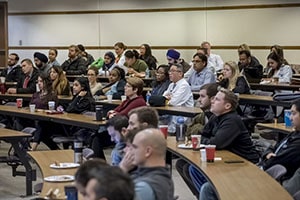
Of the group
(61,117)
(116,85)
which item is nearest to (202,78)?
(116,85)

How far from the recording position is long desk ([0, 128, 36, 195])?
6.09 m

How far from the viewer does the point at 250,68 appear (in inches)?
422

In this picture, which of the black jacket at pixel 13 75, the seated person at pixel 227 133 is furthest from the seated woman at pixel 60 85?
the seated person at pixel 227 133

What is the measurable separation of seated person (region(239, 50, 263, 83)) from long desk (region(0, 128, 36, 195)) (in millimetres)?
4808

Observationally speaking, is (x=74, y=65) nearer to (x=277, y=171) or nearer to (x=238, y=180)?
(x=277, y=171)

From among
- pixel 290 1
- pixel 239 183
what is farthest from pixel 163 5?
pixel 239 183

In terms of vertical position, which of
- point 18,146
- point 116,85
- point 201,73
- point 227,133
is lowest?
point 18,146

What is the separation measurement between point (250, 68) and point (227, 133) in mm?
5825

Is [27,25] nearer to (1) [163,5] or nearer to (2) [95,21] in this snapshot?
(2) [95,21]

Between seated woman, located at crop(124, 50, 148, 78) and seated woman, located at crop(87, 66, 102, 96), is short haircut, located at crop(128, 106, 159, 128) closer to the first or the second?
seated woman, located at crop(87, 66, 102, 96)

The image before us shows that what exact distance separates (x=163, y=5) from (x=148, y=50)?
2.22 metres

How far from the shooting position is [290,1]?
13367 millimetres

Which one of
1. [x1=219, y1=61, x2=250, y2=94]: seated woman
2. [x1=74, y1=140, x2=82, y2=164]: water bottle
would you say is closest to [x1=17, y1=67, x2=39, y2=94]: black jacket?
[x1=219, y1=61, x2=250, y2=94]: seated woman

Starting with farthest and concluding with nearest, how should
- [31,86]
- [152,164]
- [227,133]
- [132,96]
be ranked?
[31,86], [132,96], [227,133], [152,164]
